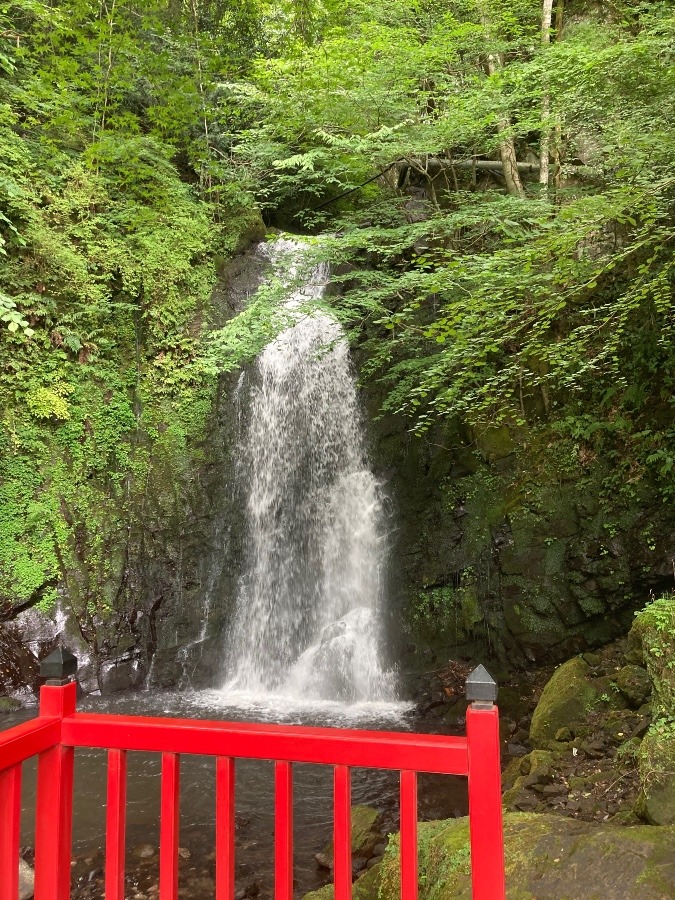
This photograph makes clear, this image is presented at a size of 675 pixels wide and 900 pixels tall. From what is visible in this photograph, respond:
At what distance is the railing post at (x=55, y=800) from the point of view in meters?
1.94

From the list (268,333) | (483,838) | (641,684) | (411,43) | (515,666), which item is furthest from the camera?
(515,666)

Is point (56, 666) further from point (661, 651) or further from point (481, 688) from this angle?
point (661, 651)

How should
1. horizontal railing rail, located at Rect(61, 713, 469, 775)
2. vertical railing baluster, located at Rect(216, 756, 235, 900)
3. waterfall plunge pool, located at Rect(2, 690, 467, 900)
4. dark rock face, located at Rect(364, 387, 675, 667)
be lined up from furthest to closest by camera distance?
dark rock face, located at Rect(364, 387, 675, 667)
waterfall plunge pool, located at Rect(2, 690, 467, 900)
vertical railing baluster, located at Rect(216, 756, 235, 900)
horizontal railing rail, located at Rect(61, 713, 469, 775)

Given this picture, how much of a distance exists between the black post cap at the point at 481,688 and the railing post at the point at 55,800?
1.38 m

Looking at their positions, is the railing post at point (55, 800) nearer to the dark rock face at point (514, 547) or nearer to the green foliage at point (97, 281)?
the green foliage at point (97, 281)

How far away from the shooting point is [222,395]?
9.84 m

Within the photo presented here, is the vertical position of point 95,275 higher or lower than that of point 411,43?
lower

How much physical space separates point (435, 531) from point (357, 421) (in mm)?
2280

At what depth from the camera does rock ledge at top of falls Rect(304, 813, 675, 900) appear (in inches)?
104

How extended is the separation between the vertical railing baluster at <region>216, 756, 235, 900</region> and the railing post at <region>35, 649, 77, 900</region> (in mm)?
521

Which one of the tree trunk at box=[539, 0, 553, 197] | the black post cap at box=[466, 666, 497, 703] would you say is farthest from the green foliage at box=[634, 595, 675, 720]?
the tree trunk at box=[539, 0, 553, 197]

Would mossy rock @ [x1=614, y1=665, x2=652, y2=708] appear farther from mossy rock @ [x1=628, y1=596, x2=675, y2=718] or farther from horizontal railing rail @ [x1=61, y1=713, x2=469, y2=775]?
horizontal railing rail @ [x1=61, y1=713, x2=469, y2=775]

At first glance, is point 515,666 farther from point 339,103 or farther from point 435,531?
point 339,103

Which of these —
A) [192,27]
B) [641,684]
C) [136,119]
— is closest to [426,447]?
[641,684]
